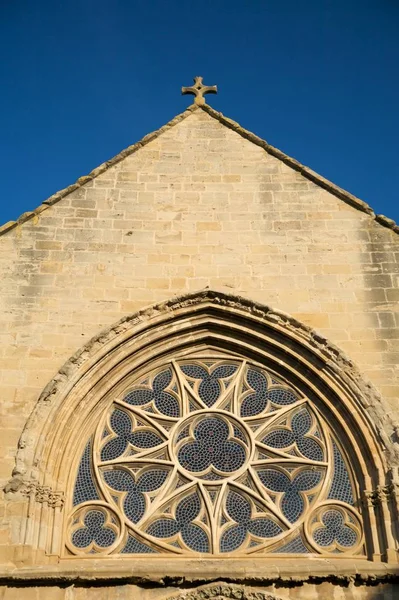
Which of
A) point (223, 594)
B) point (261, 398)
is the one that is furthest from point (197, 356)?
point (223, 594)

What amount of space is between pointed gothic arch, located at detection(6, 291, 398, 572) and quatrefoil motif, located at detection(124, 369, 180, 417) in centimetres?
21

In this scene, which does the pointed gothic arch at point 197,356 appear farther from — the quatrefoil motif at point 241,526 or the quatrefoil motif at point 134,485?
the quatrefoil motif at point 241,526

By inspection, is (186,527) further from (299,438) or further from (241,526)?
(299,438)

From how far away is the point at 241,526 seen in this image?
9.20m

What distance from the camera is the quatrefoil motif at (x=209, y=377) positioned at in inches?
400

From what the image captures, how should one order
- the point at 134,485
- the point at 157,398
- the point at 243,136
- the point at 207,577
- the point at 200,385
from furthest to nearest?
the point at 243,136 < the point at 200,385 < the point at 157,398 < the point at 134,485 < the point at 207,577

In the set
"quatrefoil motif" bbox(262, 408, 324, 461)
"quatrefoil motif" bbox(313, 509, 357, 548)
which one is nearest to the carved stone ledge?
"quatrefoil motif" bbox(313, 509, 357, 548)

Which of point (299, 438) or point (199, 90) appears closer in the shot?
point (299, 438)

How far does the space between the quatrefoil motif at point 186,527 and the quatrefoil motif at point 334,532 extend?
3.83ft

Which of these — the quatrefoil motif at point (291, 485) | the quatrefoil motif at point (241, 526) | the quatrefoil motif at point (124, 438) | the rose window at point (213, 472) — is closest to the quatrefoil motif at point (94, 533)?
the rose window at point (213, 472)

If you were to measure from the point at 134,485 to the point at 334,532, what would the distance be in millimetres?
2133

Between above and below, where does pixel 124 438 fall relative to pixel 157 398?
below

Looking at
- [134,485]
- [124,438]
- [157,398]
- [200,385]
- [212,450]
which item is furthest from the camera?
[200,385]

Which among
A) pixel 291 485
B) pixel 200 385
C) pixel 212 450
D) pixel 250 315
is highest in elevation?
pixel 250 315
